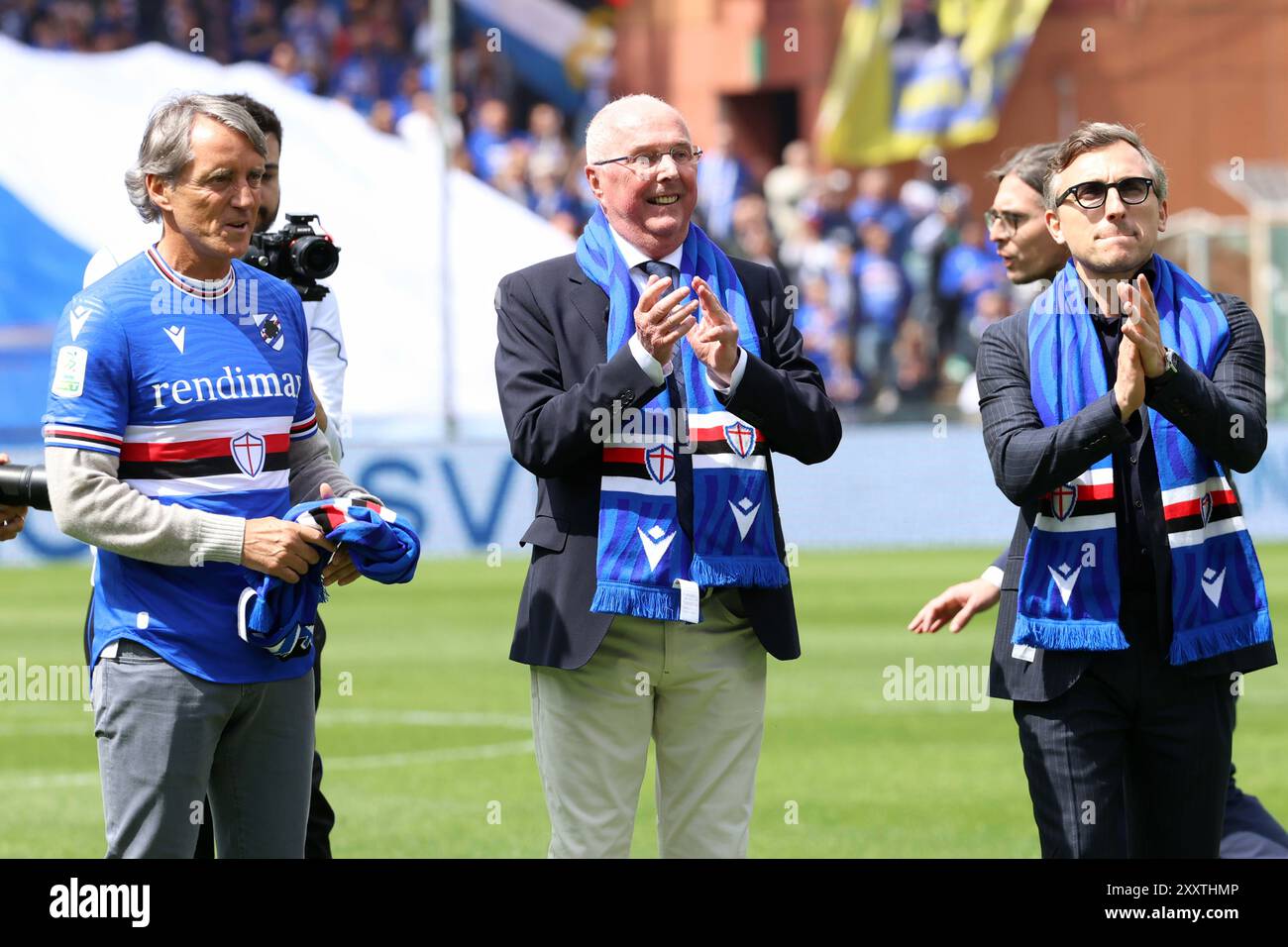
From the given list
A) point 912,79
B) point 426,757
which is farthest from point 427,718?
point 912,79

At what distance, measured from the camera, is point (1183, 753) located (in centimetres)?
460

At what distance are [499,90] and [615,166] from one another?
22194 millimetres

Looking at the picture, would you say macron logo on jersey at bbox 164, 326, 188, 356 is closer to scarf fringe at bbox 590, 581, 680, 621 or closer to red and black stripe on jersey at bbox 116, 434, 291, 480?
red and black stripe on jersey at bbox 116, 434, 291, 480

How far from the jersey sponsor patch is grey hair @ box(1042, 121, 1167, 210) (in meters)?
2.24

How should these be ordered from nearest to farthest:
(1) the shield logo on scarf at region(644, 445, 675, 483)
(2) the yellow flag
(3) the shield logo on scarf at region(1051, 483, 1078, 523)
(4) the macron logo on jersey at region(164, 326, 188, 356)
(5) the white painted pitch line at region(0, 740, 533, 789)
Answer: (4) the macron logo on jersey at region(164, 326, 188, 356), (3) the shield logo on scarf at region(1051, 483, 1078, 523), (1) the shield logo on scarf at region(644, 445, 675, 483), (5) the white painted pitch line at region(0, 740, 533, 789), (2) the yellow flag

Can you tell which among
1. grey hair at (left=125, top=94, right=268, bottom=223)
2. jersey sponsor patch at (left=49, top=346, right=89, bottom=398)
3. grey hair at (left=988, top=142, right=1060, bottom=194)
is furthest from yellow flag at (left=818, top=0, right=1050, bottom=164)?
jersey sponsor patch at (left=49, top=346, right=89, bottom=398)

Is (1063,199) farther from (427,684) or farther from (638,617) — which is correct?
(427,684)

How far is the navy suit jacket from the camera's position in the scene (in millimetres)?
4648

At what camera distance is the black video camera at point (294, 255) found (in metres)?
5.33

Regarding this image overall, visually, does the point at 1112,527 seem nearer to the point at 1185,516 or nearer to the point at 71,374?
the point at 1185,516

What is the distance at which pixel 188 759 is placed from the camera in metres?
4.31

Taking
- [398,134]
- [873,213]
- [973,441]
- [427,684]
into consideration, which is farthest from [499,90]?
[427,684]

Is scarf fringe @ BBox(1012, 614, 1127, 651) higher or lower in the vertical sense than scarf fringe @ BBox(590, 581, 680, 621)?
lower

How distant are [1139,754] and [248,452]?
2.13 metres
